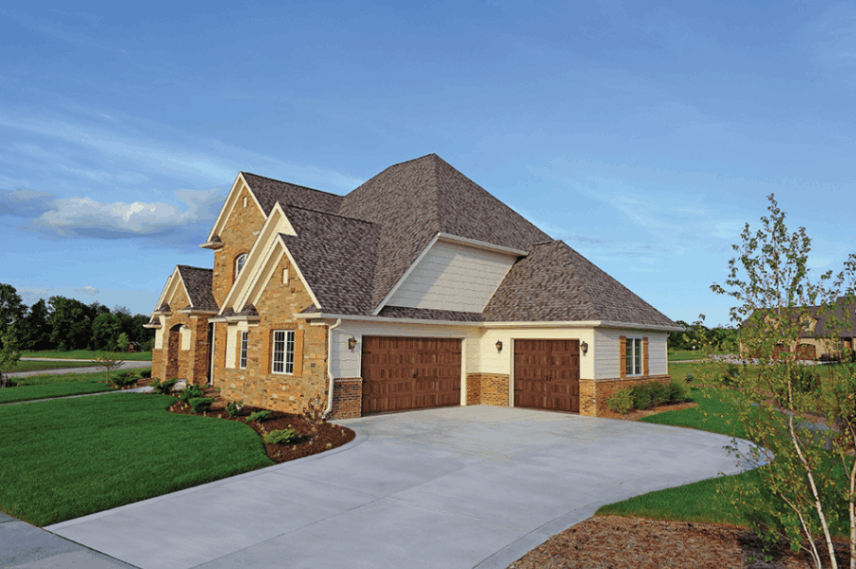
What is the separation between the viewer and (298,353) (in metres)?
17.0

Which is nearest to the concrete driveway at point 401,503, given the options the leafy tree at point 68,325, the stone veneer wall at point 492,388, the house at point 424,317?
the house at point 424,317

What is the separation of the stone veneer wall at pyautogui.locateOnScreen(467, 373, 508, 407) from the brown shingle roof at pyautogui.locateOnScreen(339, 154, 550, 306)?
533 cm

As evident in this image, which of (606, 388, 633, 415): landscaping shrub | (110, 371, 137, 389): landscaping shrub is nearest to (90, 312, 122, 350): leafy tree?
(110, 371, 137, 389): landscaping shrub

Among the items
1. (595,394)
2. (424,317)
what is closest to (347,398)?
(424,317)

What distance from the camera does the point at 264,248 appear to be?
21.0 metres

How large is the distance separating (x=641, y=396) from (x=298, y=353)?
38.5 feet

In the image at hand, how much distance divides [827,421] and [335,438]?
405 inches

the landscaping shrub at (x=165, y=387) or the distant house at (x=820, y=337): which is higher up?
the distant house at (x=820, y=337)

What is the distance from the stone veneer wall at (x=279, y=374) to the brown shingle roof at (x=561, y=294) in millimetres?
7112

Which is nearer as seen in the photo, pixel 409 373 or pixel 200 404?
pixel 200 404

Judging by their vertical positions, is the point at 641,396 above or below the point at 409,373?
below

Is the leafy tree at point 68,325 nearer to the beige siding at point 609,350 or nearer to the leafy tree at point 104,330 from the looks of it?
the leafy tree at point 104,330

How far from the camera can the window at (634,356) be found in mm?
19859

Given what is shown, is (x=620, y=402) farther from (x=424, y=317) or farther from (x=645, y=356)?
(x=424, y=317)
